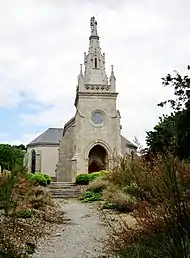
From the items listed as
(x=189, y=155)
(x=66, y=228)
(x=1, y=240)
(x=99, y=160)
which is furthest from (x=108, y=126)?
(x=1, y=240)

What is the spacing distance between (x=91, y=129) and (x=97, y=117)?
1.36 m

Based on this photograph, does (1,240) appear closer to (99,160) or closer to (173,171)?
(173,171)

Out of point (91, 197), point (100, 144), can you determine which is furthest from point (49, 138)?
point (91, 197)

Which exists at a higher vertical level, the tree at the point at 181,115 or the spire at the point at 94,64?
the spire at the point at 94,64

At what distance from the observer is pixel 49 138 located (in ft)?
177

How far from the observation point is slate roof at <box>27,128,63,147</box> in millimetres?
52406

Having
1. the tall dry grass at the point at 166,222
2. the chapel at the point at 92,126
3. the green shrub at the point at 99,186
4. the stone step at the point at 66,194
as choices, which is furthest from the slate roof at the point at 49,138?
the tall dry grass at the point at 166,222

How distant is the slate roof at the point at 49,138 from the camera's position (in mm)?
52406

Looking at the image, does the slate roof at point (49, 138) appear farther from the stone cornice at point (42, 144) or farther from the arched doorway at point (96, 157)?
the arched doorway at point (96, 157)

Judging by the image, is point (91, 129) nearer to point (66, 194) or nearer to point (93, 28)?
point (93, 28)

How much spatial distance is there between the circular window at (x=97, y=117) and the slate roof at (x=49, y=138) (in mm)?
15829

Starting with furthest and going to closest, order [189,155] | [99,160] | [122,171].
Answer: [99,160] < [122,171] < [189,155]

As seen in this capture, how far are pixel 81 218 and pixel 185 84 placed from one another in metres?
5.50

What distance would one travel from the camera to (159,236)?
461 cm
